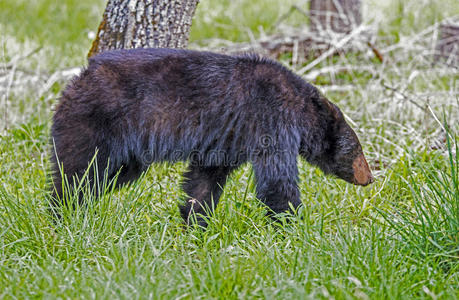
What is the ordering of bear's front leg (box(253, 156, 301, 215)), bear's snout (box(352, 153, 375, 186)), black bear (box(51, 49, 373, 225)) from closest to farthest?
1. black bear (box(51, 49, 373, 225))
2. bear's front leg (box(253, 156, 301, 215))
3. bear's snout (box(352, 153, 375, 186))

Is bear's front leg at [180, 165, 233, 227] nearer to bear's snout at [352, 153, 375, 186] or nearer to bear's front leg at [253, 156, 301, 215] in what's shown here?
bear's front leg at [253, 156, 301, 215]

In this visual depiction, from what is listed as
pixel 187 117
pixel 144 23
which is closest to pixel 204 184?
pixel 187 117

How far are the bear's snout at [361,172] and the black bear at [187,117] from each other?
38cm

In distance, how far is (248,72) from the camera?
364cm

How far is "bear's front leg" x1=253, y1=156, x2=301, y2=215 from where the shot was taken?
3.52m

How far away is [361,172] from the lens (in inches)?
157

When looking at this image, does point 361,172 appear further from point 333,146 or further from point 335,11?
point 335,11

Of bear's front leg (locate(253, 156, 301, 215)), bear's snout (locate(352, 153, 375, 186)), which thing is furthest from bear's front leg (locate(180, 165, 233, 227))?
bear's snout (locate(352, 153, 375, 186))

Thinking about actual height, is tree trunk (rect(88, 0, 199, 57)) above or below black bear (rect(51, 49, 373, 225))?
above

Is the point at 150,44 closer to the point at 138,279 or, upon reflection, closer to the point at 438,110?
the point at 138,279

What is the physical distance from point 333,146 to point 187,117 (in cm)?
107

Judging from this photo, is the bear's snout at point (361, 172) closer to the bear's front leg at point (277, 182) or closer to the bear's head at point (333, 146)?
the bear's head at point (333, 146)

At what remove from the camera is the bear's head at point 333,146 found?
3.83 m

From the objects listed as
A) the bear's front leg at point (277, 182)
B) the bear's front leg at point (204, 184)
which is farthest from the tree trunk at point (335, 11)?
the bear's front leg at point (277, 182)
